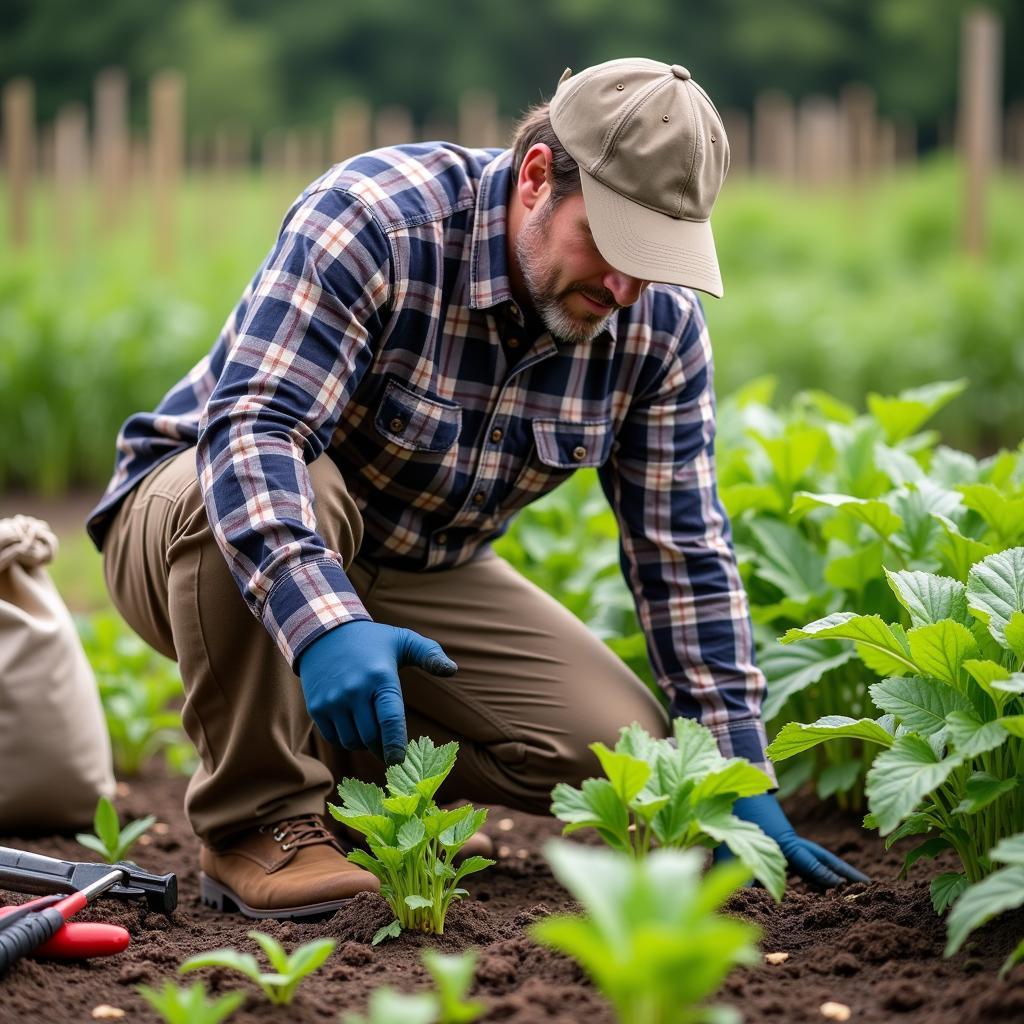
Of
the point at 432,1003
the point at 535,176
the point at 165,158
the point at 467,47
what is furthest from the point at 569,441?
the point at 467,47

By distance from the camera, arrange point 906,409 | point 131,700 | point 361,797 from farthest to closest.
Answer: point 131,700, point 906,409, point 361,797

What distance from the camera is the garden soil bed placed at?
165 centimetres

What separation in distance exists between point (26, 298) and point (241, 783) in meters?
5.41

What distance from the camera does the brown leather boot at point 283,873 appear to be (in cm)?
223

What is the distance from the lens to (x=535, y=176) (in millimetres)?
2287

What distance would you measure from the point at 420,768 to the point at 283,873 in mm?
465

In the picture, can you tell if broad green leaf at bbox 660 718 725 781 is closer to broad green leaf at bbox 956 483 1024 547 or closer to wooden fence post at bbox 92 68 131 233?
broad green leaf at bbox 956 483 1024 547

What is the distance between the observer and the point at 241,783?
2.36 m

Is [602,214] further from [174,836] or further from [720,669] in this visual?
[174,836]

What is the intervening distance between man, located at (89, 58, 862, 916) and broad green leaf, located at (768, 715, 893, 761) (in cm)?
46

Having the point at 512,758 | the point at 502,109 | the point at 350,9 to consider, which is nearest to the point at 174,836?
the point at 512,758

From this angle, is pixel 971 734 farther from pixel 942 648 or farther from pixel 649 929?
pixel 649 929

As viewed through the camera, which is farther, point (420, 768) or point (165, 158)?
point (165, 158)

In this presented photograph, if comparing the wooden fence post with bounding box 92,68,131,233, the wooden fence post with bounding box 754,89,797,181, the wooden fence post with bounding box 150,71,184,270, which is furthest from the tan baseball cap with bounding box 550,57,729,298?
the wooden fence post with bounding box 754,89,797,181
